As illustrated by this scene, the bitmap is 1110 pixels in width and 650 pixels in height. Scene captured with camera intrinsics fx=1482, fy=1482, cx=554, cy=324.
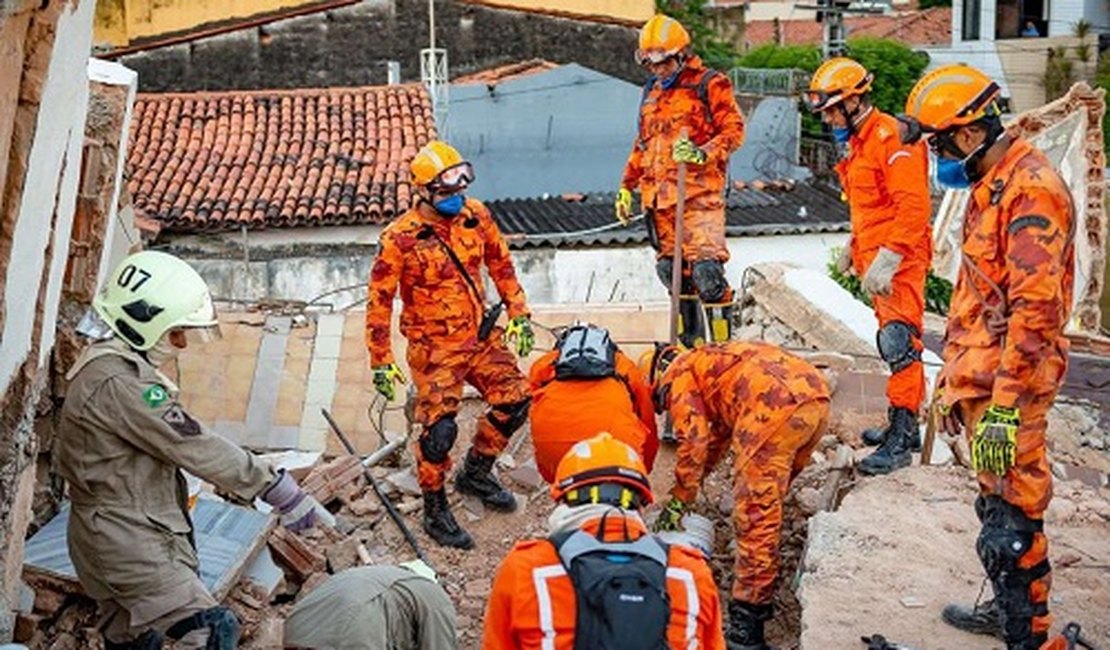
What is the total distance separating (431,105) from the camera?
65.6ft

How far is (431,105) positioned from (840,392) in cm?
1201

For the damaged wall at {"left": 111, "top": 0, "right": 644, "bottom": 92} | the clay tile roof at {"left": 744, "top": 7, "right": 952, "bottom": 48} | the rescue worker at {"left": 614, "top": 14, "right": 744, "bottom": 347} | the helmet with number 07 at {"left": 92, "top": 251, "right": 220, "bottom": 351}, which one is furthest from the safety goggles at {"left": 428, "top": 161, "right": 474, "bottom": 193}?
the clay tile roof at {"left": 744, "top": 7, "right": 952, "bottom": 48}

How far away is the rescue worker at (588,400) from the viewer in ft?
21.5

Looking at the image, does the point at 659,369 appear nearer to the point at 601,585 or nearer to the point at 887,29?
the point at 601,585

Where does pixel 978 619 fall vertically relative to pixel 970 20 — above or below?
below

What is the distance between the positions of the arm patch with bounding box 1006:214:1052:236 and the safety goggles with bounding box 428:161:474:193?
10.2 feet

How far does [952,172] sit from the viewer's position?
17.5 feet

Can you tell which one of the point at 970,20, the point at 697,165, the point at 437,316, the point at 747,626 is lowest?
the point at 747,626

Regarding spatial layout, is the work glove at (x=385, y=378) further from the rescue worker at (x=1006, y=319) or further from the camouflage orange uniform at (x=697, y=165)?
the rescue worker at (x=1006, y=319)

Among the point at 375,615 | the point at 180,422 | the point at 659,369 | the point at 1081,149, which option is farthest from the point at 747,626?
the point at 1081,149

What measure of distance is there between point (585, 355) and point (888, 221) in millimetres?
1833

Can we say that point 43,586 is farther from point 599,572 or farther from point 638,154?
point 638,154

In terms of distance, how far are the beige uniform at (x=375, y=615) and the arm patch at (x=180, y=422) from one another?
692mm

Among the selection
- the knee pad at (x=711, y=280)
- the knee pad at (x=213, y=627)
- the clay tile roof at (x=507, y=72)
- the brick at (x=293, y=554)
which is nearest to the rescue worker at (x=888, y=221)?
the knee pad at (x=711, y=280)
